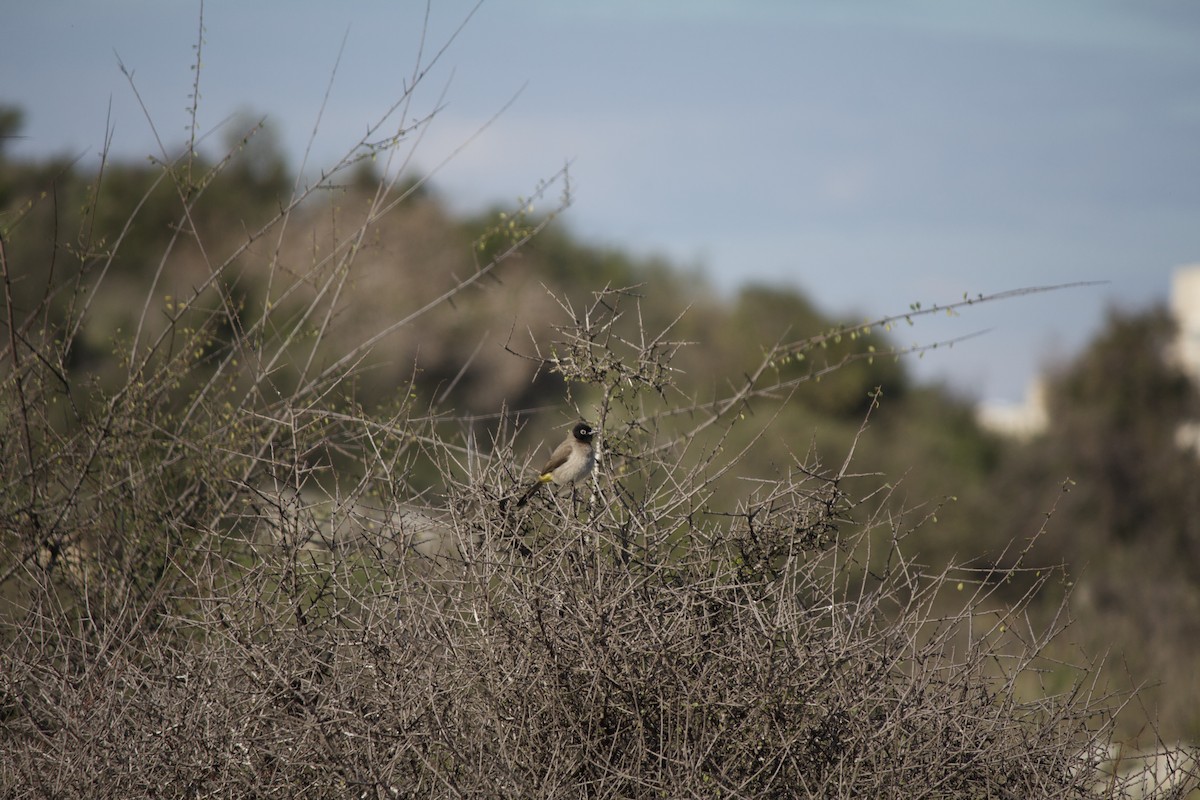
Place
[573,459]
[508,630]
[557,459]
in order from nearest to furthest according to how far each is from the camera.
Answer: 1. [508,630]
2. [573,459]
3. [557,459]

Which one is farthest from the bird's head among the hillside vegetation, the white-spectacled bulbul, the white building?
the white building

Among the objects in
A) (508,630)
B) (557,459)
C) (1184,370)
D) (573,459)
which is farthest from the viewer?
(1184,370)

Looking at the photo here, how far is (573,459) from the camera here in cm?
521

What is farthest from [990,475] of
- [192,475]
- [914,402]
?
[192,475]

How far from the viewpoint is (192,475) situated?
18.9ft

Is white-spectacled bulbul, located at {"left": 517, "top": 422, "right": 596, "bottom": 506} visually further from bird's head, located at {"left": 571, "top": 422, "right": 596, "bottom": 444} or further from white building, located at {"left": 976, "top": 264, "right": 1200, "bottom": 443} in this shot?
white building, located at {"left": 976, "top": 264, "right": 1200, "bottom": 443}

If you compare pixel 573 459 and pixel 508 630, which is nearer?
pixel 508 630

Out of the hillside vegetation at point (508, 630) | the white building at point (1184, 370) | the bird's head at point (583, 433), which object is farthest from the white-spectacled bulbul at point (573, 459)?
the white building at point (1184, 370)

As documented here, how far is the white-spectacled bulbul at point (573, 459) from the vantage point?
4.82 meters

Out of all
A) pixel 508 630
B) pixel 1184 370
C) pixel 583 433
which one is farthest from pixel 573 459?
pixel 1184 370

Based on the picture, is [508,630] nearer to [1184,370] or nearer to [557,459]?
[557,459]

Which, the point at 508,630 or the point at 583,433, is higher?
the point at 583,433

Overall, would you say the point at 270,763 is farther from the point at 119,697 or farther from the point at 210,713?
the point at 119,697

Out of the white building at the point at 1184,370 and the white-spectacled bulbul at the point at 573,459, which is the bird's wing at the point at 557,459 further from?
the white building at the point at 1184,370
